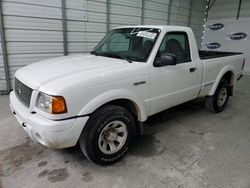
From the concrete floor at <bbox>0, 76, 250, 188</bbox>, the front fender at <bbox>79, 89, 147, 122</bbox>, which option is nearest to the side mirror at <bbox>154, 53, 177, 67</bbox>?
the front fender at <bbox>79, 89, 147, 122</bbox>

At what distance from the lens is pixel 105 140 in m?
2.38

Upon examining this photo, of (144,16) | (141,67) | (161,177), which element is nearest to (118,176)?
(161,177)

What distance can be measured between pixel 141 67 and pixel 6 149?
2.16 m

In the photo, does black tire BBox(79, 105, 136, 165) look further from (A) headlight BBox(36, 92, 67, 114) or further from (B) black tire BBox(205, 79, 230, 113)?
(B) black tire BBox(205, 79, 230, 113)

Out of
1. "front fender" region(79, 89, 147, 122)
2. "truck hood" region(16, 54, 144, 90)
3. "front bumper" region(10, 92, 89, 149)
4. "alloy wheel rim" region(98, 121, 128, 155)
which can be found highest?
"truck hood" region(16, 54, 144, 90)

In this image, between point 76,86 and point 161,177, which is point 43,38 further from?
point 161,177

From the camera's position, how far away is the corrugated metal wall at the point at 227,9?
9.57 metres

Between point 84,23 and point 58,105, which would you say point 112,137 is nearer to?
point 58,105

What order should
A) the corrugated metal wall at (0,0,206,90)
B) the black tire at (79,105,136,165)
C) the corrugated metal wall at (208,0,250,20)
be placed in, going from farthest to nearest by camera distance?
the corrugated metal wall at (208,0,250,20), the corrugated metal wall at (0,0,206,90), the black tire at (79,105,136,165)

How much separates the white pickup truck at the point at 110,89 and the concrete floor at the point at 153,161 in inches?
10.6

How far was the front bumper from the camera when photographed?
1901 mm

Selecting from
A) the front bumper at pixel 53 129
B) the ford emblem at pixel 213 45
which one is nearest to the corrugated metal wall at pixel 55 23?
the front bumper at pixel 53 129

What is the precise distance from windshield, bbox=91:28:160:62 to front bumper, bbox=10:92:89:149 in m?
1.14

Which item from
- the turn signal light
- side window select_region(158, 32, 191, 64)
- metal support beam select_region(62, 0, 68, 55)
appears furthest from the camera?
metal support beam select_region(62, 0, 68, 55)
